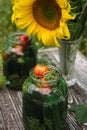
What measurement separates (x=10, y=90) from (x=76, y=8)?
389mm

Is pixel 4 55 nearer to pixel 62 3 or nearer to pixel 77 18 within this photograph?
pixel 77 18

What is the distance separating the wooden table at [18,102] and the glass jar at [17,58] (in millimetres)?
46

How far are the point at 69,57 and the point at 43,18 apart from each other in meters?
0.23

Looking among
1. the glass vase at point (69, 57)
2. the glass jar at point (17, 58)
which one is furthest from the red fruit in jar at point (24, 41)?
the glass vase at point (69, 57)

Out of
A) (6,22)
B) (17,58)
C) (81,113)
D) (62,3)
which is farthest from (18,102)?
(6,22)

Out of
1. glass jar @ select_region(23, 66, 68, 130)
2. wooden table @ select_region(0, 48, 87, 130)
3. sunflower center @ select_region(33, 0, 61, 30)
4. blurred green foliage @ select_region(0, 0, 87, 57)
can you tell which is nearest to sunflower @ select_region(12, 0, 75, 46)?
sunflower center @ select_region(33, 0, 61, 30)

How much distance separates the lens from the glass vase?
1.55m

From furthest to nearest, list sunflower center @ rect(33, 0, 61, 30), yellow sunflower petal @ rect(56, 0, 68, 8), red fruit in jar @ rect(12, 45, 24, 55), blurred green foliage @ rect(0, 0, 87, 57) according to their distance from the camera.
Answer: blurred green foliage @ rect(0, 0, 87, 57) < red fruit in jar @ rect(12, 45, 24, 55) < sunflower center @ rect(33, 0, 61, 30) < yellow sunflower petal @ rect(56, 0, 68, 8)

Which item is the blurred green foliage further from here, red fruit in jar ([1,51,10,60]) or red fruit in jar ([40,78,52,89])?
red fruit in jar ([40,78,52,89])

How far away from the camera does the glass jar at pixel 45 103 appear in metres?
1.26

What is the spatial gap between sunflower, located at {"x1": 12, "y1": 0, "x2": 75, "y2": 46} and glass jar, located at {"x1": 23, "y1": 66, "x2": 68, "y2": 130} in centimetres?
11

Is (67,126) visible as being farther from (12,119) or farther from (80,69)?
(80,69)

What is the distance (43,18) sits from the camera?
1.39 metres

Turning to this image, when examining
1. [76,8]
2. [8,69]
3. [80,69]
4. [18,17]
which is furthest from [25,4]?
[80,69]
